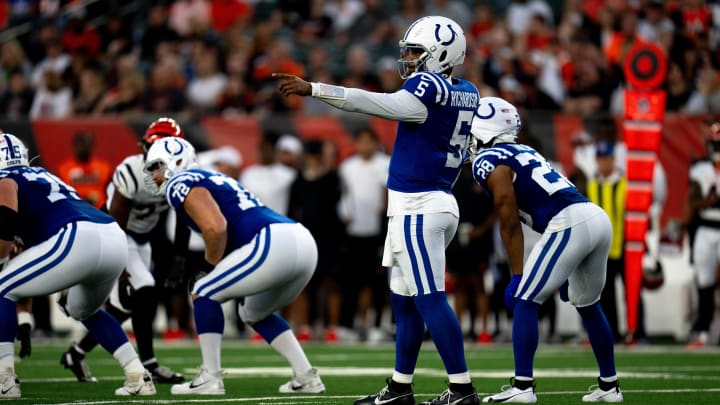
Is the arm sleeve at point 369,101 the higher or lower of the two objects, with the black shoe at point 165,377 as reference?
higher

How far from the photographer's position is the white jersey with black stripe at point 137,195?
378 inches

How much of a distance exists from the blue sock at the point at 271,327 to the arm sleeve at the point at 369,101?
2111 millimetres

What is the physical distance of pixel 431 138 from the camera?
Result: 7418 mm

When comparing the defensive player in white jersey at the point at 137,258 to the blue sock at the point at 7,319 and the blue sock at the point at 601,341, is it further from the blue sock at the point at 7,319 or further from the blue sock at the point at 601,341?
the blue sock at the point at 601,341

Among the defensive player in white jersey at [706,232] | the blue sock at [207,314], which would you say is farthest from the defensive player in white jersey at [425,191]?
the defensive player in white jersey at [706,232]

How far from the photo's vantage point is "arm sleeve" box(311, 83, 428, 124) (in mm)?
7012

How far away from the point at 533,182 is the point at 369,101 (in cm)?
141

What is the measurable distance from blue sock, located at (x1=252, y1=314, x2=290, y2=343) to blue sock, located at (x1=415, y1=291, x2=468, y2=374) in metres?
1.69

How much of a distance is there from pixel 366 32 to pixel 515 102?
4467 millimetres

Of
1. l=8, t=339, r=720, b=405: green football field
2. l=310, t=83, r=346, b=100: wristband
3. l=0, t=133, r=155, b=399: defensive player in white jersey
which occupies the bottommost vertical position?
l=8, t=339, r=720, b=405: green football field

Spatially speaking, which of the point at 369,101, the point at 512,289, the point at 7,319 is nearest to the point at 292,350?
the point at 512,289

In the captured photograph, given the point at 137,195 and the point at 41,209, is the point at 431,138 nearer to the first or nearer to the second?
the point at 41,209

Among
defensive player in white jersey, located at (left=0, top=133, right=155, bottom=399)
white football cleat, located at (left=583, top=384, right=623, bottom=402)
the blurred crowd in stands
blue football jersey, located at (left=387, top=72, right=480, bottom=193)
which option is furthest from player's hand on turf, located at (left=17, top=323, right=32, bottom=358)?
the blurred crowd in stands

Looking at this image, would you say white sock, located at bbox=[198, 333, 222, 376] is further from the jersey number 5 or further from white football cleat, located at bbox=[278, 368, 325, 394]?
the jersey number 5
